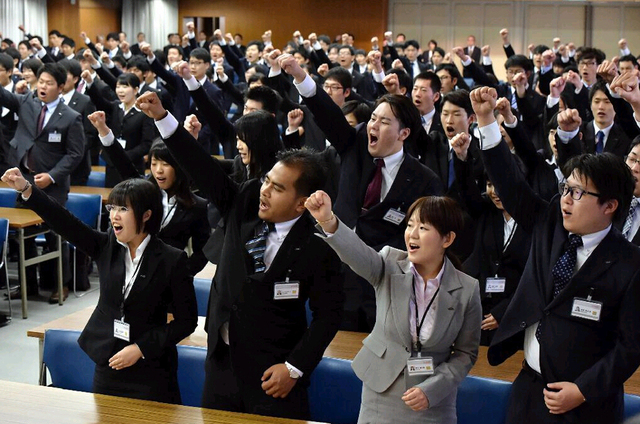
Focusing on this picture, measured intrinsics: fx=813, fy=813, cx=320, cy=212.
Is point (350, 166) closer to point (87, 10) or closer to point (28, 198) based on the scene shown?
point (28, 198)

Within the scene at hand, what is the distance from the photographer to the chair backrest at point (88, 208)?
5984 millimetres

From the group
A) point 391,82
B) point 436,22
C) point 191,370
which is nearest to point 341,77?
point 391,82

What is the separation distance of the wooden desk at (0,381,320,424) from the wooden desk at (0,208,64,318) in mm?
3082

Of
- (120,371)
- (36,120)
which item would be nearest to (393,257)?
(120,371)

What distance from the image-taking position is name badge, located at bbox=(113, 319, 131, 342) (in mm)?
2984

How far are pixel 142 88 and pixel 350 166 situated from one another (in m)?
5.93

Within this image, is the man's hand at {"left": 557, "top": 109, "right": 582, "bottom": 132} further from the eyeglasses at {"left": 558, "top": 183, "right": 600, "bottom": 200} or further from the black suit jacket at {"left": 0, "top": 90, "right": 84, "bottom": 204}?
the black suit jacket at {"left": 0, "top": 90, "right": 84, "bottom": 204}

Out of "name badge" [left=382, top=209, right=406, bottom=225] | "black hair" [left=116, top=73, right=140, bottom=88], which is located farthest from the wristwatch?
"black hair" [left=116, top=73, right=140, bottom=88]

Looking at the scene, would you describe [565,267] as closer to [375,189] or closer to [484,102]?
[484,102]

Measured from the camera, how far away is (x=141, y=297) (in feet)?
9.88

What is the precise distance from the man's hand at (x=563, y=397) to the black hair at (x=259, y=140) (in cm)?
145

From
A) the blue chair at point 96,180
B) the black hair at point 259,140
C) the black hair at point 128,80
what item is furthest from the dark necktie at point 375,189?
the black hair at point 128,80

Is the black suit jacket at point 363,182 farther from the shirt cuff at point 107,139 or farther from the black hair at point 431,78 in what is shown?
the black hair at point 431,78

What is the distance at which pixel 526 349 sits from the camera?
2.66 meters
